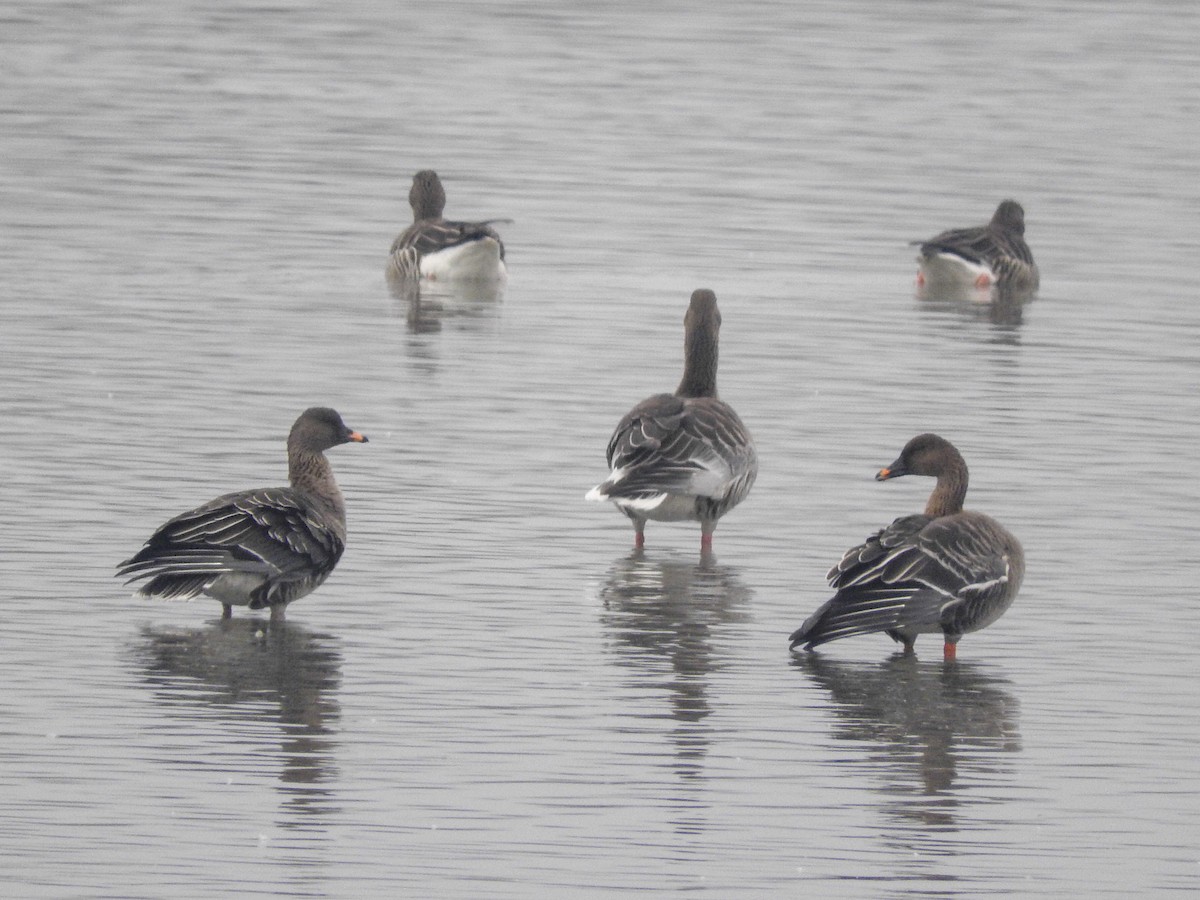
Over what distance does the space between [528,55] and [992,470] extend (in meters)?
26.0

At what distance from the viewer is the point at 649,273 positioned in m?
22.6

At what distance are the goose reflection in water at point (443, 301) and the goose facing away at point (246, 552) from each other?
28.1ft

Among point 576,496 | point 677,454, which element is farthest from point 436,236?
point 677,454

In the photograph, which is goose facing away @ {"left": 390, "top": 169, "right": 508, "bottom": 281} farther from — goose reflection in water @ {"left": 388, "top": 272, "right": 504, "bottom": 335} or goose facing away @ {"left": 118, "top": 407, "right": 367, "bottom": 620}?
goose facing away @ {"left": 118, "top": 407, "right": 367, "bottom": 620}

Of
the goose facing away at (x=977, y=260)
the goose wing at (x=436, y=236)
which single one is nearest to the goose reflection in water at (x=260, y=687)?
the goose wing at (x=436, y=236)

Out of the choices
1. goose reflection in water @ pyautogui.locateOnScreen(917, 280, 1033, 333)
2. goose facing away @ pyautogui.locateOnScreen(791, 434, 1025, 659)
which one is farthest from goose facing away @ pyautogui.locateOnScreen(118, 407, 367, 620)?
goose reflection in water @ pyautogui.locateOnScreen(917, 280, 1033, 333)

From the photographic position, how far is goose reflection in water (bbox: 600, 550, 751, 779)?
393 inches

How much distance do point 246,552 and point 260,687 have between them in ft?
3.12

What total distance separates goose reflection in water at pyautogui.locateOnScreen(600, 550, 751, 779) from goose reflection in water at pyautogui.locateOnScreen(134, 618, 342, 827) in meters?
1.34

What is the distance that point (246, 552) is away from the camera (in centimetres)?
1105

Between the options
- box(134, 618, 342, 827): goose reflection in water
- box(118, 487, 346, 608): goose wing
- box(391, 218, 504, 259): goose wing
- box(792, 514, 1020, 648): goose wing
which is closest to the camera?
box(134, 618, 342, 827): goose reflection in water

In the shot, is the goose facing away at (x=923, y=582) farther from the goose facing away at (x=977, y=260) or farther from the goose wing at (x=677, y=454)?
the goose facing away at (x=977, y=260)

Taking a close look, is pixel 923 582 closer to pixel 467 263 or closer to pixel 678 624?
pixel 678 624

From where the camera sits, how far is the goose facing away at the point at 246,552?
1098cm
